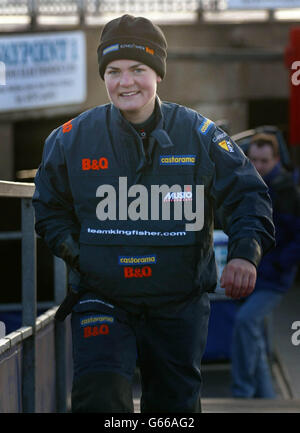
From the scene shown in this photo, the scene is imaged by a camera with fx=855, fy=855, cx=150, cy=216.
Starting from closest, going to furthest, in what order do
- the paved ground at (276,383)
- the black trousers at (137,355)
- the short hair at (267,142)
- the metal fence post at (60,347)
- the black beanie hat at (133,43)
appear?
the black trousers at (137,355) → the black beanie hat at (133,43) → the metal fence post at (60,347) → the paved ground at (276,383) → the short hair at (267,142)

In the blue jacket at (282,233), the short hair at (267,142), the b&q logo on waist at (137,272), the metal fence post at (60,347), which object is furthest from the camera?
the short hair at (267,142)

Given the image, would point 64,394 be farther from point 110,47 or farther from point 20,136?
point 20,136

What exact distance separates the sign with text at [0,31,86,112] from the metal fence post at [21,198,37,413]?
415 inches

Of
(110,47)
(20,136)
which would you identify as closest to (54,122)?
(20,136)

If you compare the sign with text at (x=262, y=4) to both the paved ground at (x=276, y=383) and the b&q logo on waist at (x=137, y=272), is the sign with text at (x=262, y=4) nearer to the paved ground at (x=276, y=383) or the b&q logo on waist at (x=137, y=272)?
the paved ground at (x=276, y=383)

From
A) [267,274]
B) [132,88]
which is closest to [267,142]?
[267,274]

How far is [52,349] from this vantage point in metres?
4.86

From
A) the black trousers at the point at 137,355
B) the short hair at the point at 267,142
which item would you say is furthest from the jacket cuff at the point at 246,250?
the short hair at the point at 267,142

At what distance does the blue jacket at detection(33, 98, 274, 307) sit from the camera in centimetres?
297

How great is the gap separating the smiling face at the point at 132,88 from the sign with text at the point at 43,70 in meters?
11.5

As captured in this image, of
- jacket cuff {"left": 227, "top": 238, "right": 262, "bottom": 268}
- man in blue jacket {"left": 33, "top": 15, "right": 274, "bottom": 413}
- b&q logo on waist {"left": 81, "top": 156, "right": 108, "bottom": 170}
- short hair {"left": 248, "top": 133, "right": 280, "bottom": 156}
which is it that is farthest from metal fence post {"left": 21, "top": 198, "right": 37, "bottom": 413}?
short hair {"left": 248, "top": 133, "right": 280, "bottom": 156}

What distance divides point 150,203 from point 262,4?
40.1ft

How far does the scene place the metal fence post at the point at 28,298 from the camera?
13.4 feet

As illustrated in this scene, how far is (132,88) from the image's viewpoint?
3043mm
